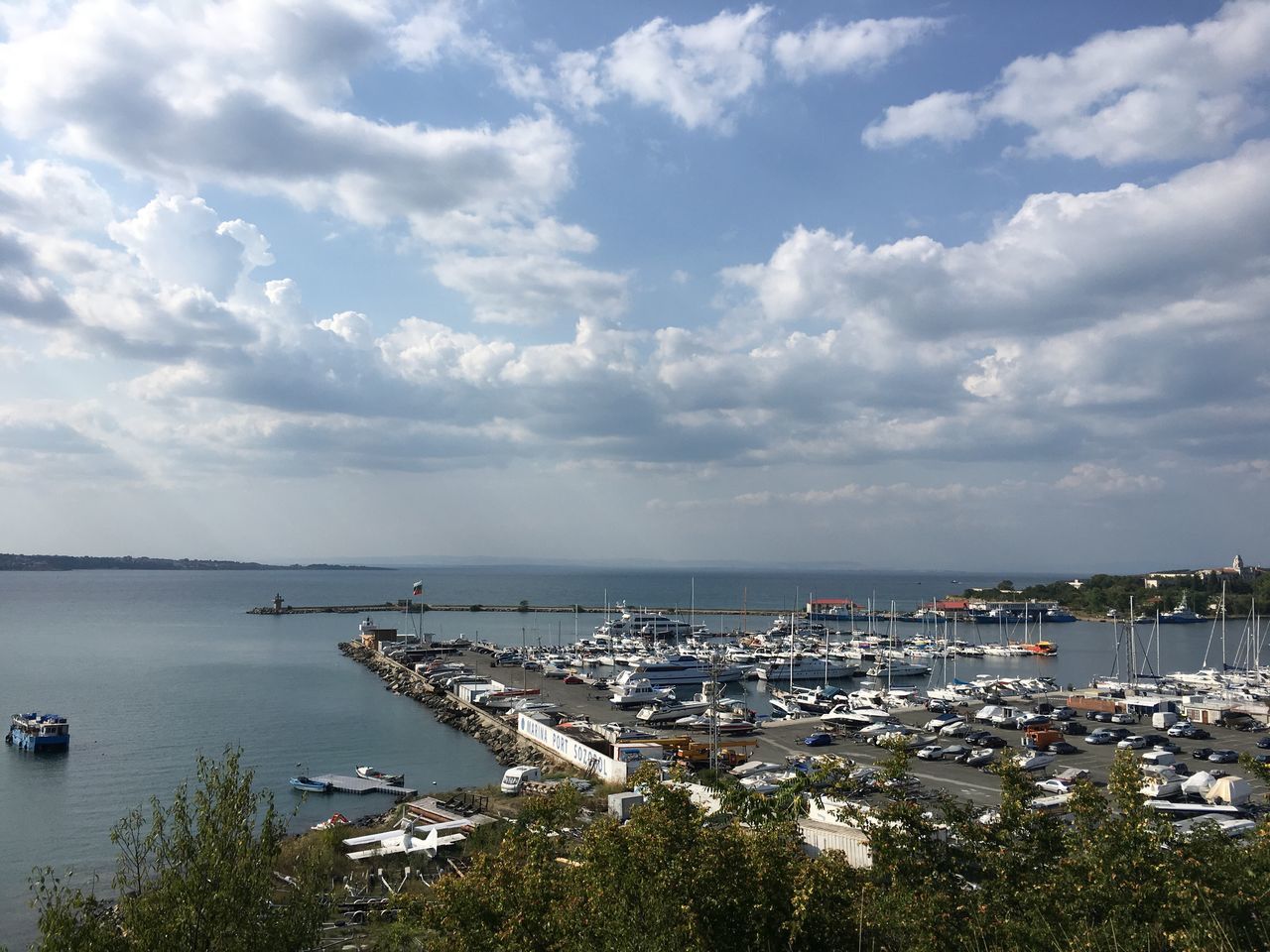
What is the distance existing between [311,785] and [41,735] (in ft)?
42.7

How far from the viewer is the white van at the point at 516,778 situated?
25.4 meters

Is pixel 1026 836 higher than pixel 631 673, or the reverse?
pixel 1026 836

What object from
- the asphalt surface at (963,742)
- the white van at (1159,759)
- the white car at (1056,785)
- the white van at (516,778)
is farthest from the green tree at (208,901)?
the white van at (1159,759)

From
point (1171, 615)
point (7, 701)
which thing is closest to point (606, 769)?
point (7, 701)

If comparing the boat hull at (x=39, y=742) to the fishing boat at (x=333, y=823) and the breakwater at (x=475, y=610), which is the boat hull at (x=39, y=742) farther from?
the breakwater at (x=475, y=610)

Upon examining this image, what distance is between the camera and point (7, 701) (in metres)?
43.6

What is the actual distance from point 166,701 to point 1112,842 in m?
45.5

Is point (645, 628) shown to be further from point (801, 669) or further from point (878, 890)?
point (878, 890)

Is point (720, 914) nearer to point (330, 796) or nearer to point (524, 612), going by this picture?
point (330, 796)

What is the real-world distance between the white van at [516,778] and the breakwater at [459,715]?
352 centimetres

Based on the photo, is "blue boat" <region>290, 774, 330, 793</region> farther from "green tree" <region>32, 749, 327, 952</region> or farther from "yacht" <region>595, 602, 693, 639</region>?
"yacht" <region>595, 602, 693, 639</region>

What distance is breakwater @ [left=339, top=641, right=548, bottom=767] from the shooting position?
31.8m

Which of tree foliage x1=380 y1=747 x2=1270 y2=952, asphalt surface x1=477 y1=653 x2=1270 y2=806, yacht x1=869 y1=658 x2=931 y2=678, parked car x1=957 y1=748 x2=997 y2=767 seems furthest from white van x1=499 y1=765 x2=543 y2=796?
yacht x1=869 y1=658 x2=931 y2=678

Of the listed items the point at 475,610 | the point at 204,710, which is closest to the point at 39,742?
the point at 204,710
